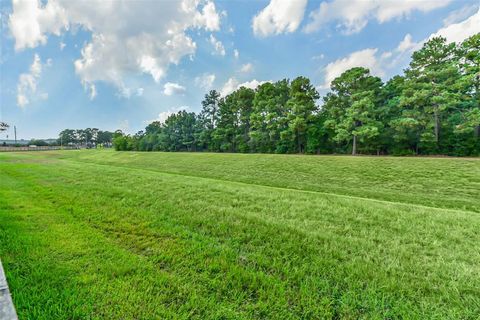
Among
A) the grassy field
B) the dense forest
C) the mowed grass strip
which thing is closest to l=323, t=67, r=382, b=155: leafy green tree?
the dense forest

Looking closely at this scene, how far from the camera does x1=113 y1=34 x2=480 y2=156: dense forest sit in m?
18.4

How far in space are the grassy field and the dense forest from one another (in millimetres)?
19767

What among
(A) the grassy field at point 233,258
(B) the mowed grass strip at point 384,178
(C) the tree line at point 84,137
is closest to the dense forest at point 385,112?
(B) the mowed grass strip at point 384,178

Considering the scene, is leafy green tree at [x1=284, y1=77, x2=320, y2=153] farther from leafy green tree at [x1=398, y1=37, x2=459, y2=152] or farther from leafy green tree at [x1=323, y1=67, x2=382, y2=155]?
leafy green tree at [x1=398, y1=37, x2=459, y2=152]

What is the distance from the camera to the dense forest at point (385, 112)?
18.4 meters

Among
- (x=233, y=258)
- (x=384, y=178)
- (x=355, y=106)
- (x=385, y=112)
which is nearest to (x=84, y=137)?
(x=355, y=106)

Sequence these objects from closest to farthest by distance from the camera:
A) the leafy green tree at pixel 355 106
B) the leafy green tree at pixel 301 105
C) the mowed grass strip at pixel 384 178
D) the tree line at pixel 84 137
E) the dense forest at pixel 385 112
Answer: the mowed grass strip at pixel 384 178 → the dense forest at pixel 385 112 → the leafy green tree at pixel 355 106 → the leafy green tree at pixel 301 105 → the tree line at pixel 84 137

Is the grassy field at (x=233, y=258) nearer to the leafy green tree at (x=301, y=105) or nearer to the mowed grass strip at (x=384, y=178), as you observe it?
the mowed grass strip at (x=384, y=178)

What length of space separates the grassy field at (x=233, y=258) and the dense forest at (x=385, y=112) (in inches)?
778

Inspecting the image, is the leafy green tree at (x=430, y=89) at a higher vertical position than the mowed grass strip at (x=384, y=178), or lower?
higher

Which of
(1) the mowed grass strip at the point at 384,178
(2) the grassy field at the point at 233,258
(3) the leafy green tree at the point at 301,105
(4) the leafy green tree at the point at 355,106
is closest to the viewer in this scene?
(2) the grassy field at the point at 233,258

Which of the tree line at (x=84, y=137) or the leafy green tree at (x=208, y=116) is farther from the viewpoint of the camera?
the tree line at (x=84, y=137)

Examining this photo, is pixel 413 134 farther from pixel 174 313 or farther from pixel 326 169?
pixel 174 313

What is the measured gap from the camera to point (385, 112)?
21.6m
